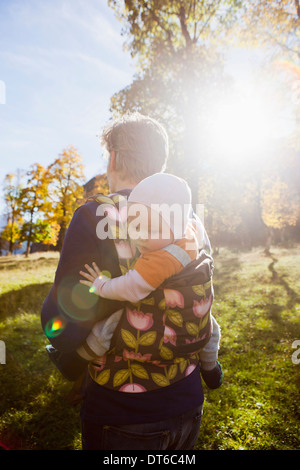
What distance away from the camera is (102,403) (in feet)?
5.14

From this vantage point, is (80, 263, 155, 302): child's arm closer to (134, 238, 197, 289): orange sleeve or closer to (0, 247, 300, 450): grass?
(134, 238, 197, 289): orange sleeve

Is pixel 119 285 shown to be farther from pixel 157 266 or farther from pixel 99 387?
pixel 99 387

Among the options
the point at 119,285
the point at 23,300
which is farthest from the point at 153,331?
the point at 23,300

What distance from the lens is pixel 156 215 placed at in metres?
1.60

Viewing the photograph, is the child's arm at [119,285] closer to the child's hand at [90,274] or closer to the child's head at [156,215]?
the child's hand at [90,274]

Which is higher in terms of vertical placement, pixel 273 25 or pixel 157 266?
pixel 273 25

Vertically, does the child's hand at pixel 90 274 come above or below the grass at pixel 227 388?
above

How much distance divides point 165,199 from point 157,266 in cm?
40

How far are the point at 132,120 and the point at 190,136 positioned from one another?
41.0 ft

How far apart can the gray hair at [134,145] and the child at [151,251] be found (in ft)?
1.02

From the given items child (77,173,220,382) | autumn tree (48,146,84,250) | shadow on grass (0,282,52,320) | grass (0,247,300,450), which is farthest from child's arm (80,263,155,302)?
autumn tree (48,146,84,250)

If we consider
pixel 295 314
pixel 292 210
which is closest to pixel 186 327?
pixel 295 314

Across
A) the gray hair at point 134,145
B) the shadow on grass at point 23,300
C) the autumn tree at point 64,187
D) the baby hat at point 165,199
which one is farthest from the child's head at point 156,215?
the autumn tree at point 64,187

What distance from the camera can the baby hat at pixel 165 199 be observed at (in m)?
1.59
